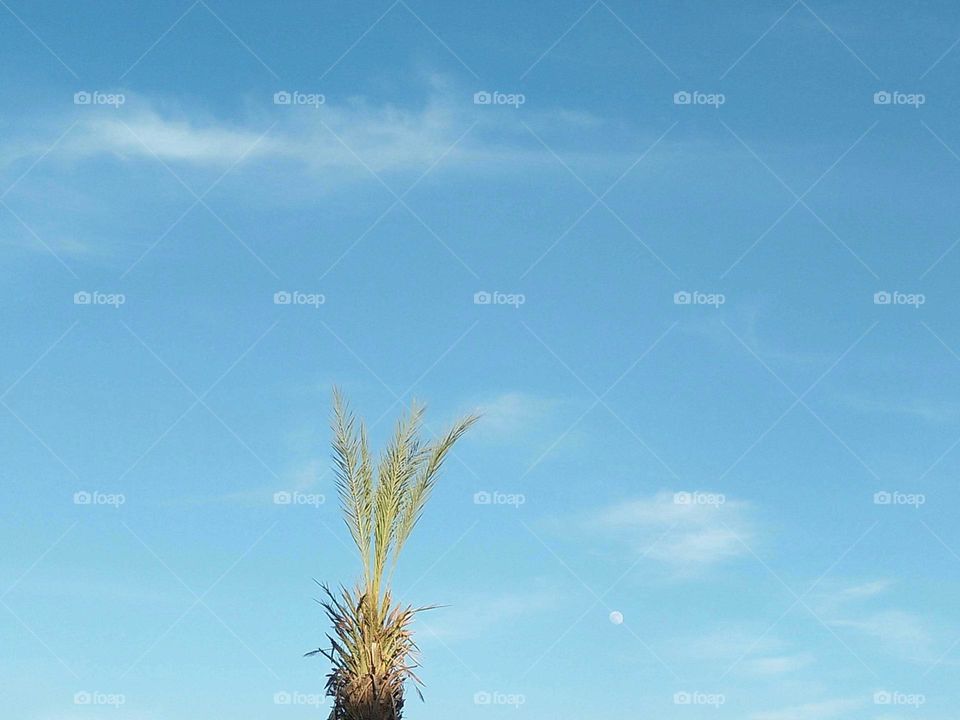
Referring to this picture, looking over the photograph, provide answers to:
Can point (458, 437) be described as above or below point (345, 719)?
above

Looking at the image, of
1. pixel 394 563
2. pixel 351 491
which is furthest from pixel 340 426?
pixel 394 563

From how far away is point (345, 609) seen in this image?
18594mm

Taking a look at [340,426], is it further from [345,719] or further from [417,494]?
[345,719]

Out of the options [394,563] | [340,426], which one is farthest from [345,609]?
[340,426]

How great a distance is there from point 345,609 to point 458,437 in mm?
2954

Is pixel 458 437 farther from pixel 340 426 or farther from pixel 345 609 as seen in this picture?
pixel 345 609

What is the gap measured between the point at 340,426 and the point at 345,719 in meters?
4.15

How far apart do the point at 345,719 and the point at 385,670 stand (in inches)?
33.7

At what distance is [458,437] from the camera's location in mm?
19406

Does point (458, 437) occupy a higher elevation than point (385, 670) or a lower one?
higher

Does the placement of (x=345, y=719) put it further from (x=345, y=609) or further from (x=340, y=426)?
(x=340, y=426)

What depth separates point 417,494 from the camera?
19.1 meters

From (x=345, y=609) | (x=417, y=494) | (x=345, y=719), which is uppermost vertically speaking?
(x=417, y=494)

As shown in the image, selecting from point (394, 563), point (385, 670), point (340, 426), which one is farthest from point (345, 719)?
point (340, 426)
